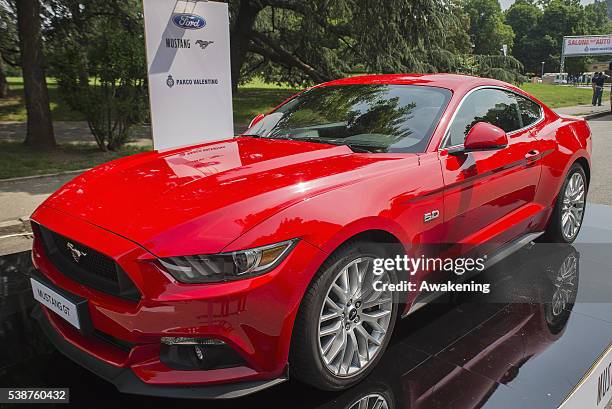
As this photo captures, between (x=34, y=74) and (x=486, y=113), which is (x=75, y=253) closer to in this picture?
(x=486, y=113)

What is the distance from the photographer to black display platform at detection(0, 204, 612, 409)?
2473 mm

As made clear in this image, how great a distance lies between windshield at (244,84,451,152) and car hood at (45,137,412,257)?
0.76ft

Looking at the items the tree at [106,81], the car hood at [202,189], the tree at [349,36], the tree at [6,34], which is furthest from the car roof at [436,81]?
the tree at [6,34]

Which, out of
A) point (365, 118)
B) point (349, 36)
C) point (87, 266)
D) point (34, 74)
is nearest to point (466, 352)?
point (365, 118)

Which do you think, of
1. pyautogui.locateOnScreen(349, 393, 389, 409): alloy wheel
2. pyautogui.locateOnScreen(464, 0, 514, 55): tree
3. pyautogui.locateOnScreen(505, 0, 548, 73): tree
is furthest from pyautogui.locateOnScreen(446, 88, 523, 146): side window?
pyautogui.locateOnScreen(505, 0, 548, 73): tree

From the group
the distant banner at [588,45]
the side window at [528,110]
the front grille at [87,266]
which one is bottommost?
the front grille at [87,266]

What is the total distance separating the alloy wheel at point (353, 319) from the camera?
2412 mm

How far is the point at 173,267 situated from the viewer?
207 centimetres

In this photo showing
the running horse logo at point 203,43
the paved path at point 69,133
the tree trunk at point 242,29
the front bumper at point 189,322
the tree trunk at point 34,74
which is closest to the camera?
the front bumper at point 189,322

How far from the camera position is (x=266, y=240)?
7.02 feet

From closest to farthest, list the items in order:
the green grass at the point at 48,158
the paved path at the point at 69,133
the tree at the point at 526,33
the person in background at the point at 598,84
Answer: the green grass at the point at 48,158
the paved path at the point at 69,133
the person in background at the point at 598,84
the tree at the point at 526,33

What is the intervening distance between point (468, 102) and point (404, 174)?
1.08 metres

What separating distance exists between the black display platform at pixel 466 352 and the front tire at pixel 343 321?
0.49 feet

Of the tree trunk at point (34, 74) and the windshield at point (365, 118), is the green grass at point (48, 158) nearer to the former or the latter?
the tree trunk at point (34, 74)
